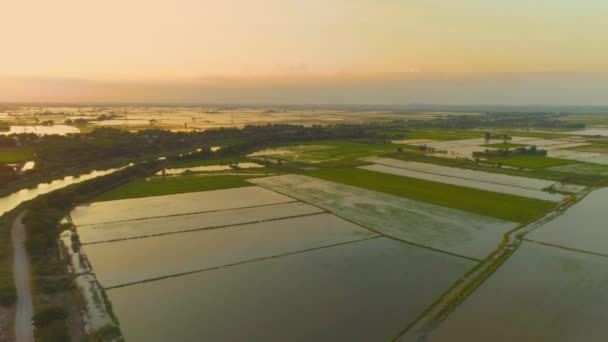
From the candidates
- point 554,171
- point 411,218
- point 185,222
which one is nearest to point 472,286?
point 411,218

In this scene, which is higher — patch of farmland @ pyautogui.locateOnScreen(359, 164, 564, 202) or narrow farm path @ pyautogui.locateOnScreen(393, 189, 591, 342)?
patch of farmland @ pyautogui.locateOnScreen(359, 164, 564, 202)

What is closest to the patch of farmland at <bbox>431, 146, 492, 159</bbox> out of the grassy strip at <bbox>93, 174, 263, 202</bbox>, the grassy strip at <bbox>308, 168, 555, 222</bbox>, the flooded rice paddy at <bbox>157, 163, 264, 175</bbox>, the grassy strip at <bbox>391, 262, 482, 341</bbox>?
the grassy strip at <bbox>308, 168, 555, 222</bbox>

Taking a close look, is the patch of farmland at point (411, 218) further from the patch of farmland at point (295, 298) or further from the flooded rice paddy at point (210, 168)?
the flooded rice paddy at point (210, 168)

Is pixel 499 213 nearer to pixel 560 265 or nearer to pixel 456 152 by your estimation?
pixel 560 265

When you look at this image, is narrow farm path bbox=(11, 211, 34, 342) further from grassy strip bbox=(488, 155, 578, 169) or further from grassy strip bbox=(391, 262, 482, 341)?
grassy strip bbox=(488, 155, 578, 169)

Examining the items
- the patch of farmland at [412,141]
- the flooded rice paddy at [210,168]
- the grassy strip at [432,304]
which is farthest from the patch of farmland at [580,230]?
the patch of farmland at [412,141]

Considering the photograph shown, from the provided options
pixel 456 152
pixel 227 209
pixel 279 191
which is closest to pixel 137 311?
pixel 227 209
